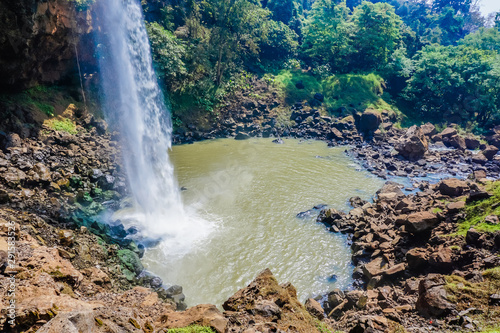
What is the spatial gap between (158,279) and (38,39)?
18088 mm

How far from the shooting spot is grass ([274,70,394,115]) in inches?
1594

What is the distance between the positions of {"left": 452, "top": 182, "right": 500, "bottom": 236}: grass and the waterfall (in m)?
13.3

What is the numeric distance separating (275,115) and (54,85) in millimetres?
24600

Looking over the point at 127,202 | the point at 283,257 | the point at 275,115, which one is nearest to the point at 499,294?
the point at 283,257

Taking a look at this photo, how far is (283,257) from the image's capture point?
40.7 feet

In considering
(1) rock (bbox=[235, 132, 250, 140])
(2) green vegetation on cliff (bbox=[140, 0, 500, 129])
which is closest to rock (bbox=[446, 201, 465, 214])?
(1) rock (bbox=[235, 132, 250, 140])

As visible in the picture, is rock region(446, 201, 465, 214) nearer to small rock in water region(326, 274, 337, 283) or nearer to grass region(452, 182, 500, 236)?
grass region(452, 182, 500, 236)

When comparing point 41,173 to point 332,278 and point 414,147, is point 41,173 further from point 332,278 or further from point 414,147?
point 414,147

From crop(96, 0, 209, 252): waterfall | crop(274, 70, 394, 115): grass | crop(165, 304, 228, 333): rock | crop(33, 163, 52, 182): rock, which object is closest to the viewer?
crop(165, 304, 228, 333): rock

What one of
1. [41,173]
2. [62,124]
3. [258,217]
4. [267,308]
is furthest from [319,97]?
[267,308]

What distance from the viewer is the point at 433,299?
711 cm

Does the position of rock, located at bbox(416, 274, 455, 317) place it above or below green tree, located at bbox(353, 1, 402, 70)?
below

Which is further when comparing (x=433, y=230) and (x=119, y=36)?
(x=119, y=36)

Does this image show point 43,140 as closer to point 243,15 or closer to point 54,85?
point 54,85
